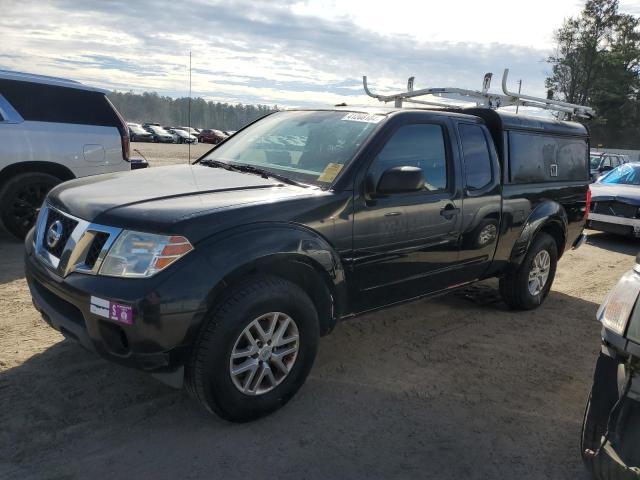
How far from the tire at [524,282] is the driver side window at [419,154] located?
161 centimetres

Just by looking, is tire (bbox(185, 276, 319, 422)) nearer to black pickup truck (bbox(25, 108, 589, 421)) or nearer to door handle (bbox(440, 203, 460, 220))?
black pickup truck (bbox(25, 108, 589, 421))

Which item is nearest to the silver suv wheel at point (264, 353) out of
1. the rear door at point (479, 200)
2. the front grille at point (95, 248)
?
the front grille at point (95, 248)

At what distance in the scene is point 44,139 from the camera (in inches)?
255

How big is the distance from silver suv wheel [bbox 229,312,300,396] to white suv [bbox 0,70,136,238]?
472 cm

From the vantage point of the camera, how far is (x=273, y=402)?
3.10 metres

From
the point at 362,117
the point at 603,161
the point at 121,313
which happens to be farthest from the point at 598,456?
the point at 603,161

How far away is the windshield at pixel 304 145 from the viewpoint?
3.53 m

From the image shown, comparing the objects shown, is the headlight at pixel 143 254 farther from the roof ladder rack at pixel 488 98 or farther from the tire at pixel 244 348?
the roof ladder rack at pixel 488 98

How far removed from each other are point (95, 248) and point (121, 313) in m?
0.41

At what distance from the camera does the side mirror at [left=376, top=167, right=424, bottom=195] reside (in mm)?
3350

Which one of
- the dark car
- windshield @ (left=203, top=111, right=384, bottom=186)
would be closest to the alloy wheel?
windshield @ (left=203, top=111, right=384, bottom=186)

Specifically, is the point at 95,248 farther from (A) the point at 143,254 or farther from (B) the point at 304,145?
(B) the point at 304,145

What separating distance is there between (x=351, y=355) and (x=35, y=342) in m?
2.32

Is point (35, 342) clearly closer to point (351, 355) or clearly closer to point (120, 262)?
point (120, 262)
